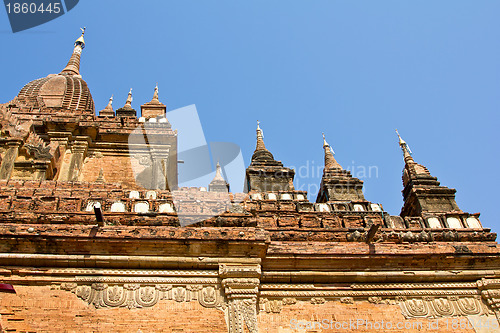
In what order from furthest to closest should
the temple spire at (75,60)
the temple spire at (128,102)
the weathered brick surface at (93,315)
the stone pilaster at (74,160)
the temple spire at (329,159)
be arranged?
1. the temple spire at (75,60)
2. the temple spire at (128,102)
3. the temple spire at (329,159)
4. the stone pilaster at (74,160)
5. the weathered brick surface at (93,315)

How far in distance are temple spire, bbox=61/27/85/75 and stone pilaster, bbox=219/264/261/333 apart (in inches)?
1266

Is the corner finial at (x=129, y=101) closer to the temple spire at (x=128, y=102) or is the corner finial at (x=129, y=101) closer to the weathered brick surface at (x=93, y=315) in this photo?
the temple spire at (x=128, y=102)

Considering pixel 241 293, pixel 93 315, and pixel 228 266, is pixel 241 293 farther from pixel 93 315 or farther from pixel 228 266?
pixel 93 315

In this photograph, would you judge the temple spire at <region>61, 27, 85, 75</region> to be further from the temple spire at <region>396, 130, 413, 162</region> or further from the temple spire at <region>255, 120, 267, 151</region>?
the temple spire at <region>396, 130, 413, 162</region>

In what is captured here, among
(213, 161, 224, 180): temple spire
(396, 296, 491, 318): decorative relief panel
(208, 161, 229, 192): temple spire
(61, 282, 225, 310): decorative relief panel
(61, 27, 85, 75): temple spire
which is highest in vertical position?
(61, 27, 85, 75): temple spire

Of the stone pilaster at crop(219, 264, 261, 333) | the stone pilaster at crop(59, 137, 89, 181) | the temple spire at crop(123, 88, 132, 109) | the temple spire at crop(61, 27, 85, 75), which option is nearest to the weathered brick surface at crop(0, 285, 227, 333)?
the stone pilaster at crop(219, 264, 261, 333)

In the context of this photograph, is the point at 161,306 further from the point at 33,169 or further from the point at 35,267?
the point at 33,169

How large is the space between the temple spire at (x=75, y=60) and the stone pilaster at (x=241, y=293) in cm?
3215

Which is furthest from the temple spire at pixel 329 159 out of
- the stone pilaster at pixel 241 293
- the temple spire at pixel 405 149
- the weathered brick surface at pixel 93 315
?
the weathered brick surface at pixel 93 315

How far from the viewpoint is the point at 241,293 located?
33.0 ft

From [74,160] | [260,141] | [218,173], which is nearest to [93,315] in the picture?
[218,173]

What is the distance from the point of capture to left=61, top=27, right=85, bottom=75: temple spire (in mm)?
38778

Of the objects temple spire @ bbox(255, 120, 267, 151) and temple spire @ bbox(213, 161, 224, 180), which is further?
temple spire @ bbox(255, 120, 267, 151)

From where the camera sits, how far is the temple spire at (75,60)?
127 feet
